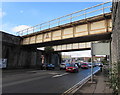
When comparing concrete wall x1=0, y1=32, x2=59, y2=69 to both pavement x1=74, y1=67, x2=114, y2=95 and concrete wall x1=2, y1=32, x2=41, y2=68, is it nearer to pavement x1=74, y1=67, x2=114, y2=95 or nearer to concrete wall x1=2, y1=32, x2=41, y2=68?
concrete wall x1=2, y1=32, x2=41, y2=68

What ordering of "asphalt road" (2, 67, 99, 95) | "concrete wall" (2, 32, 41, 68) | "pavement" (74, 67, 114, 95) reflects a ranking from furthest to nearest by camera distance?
"concrete wall" (2, 32, 41, 68), "asphalt road" (2, 67, 99, 95), "pavement" (74, 67, 114, 95)

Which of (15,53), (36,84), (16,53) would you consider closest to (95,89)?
(36,84)

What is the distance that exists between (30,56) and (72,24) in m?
18.0

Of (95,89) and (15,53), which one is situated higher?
(15,53)

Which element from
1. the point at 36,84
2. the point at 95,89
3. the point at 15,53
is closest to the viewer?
the point at 95,89

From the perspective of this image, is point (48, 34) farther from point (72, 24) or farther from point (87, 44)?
point (87, 44)

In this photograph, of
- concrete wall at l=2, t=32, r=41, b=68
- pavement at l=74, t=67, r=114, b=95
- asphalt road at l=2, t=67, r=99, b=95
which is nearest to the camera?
pavement at l=74, t=67, r=114, b=95

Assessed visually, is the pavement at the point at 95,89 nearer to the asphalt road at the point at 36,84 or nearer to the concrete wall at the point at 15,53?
the asphalt road at the point at 36,84

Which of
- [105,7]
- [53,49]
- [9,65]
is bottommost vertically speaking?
[9,65]

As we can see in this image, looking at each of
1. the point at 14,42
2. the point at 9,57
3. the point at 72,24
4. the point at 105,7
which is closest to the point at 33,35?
the point at 14,42

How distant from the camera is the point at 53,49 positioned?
3703 cm

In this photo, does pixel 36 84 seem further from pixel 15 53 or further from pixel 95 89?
pixel 15 53

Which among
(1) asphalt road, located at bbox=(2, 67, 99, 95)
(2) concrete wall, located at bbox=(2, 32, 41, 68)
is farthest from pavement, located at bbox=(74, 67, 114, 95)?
(2) concrete wall, located at bbox=(2, 32, 41, 68)

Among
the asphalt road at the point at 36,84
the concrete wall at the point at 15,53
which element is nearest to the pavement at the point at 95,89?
the asphalt road at the point at 36,84
